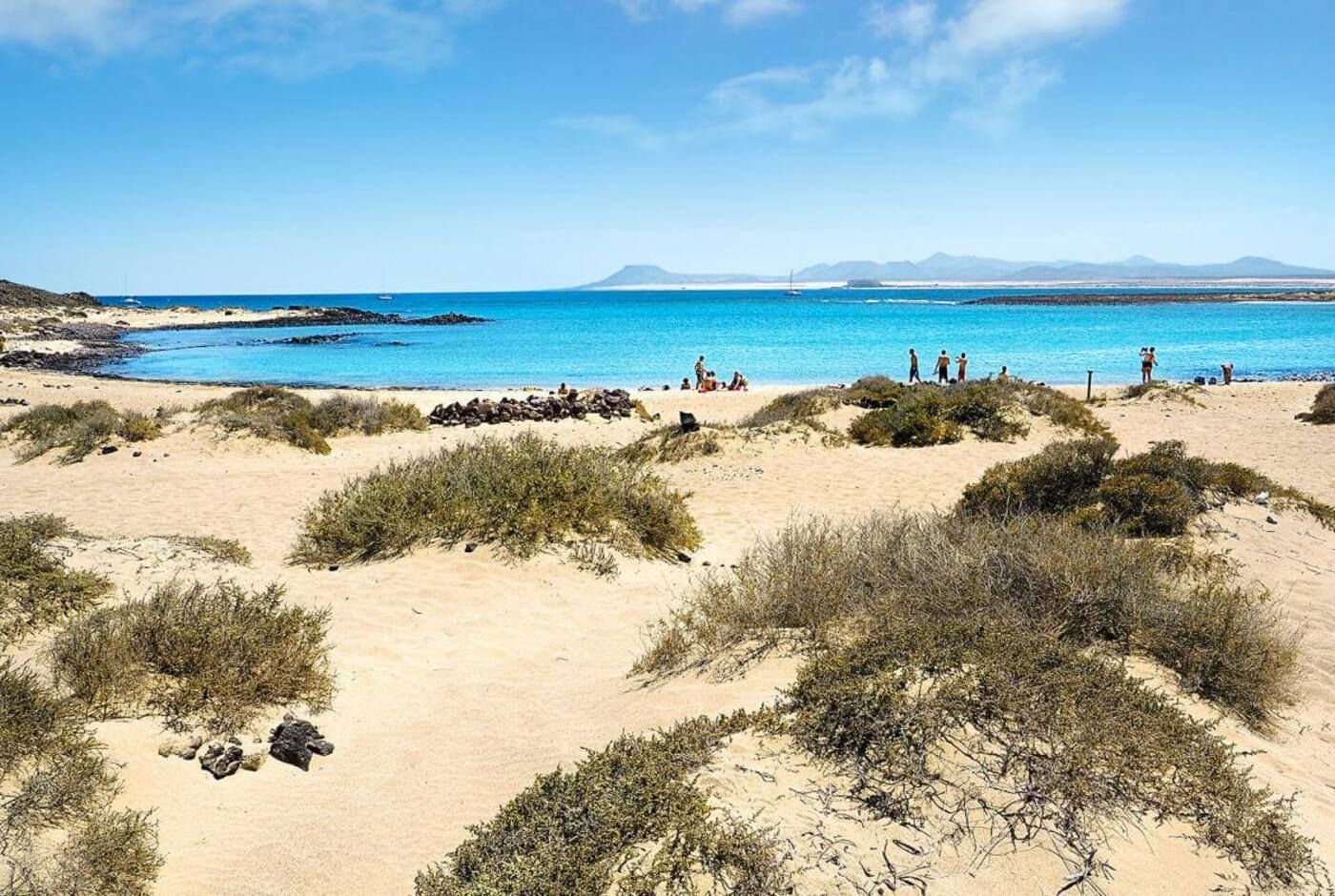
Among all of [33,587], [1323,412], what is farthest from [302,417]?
[1323,412]

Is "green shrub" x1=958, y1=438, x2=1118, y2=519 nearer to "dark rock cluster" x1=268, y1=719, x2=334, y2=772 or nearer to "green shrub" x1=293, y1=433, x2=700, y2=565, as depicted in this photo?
"green shrub" x1=293, y1=433, x2=700, y2=565

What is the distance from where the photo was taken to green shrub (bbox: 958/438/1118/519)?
9039mm

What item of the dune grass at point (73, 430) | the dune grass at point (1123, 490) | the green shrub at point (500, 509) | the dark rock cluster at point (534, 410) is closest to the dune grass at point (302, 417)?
the dark rock cluster at point (534, 410)

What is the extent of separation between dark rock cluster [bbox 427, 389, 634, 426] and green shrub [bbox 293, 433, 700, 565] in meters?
11.6

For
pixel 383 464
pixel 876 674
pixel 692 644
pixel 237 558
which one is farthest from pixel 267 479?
pixel 876 674

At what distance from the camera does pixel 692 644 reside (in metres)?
6.00

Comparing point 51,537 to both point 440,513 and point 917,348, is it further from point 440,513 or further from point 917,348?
point 917,348

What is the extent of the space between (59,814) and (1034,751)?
4651 millimetres

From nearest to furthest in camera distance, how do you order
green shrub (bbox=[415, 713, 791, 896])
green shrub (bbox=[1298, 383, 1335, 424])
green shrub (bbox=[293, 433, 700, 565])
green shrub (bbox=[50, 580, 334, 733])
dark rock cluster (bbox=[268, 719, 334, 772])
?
1. green shrub (bbox=[415, 713, 791, 896])
2. dark rock cluster (bbox=[268, 719, 334, 772])
3. green shrub (bbox=[50, 580, 334, 733])
4. green shrub (bbox=[293, 433, 700, 565])
5. green shrub (bbox=[1298, 383, 1335, 424])

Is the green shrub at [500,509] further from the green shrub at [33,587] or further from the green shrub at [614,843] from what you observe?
the green shrub at [614,843]

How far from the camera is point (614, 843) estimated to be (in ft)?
11.3

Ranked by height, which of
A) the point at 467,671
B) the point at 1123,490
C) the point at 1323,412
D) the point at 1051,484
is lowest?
the point at 1323,412

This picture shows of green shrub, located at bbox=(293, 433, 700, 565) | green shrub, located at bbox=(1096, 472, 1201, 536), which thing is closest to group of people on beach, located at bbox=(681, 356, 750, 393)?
green shrub, located at bbox=(293, 433, 700, 565)

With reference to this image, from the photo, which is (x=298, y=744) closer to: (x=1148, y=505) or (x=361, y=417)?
(x=1148, y=505)
